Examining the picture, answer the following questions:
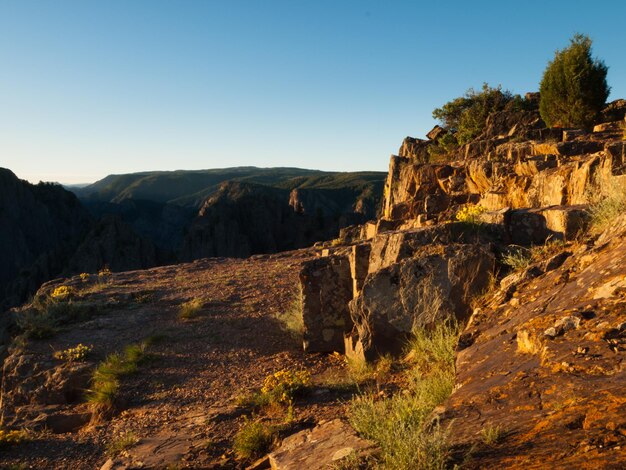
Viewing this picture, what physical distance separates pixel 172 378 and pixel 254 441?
4.22 metres

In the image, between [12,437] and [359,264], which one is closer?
[12,437]

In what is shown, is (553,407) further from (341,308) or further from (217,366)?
(217,366)

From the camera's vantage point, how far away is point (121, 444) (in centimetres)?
609

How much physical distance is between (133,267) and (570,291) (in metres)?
58.8

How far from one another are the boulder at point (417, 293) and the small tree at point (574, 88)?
14.9 m

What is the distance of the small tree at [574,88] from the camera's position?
724 inches

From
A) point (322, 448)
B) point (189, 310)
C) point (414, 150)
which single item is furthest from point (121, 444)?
point (414, 150)

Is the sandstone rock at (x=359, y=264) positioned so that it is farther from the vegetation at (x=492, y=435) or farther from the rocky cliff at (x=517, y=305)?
the vegetation at (x=492, y=435)

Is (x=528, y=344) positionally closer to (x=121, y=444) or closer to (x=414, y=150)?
(x=121, y=444)

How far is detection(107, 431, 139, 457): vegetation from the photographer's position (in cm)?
605

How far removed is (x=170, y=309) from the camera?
13.9m

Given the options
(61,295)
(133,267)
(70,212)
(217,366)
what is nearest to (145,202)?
(70,212)

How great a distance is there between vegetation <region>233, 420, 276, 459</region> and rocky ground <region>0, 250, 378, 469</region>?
125 mm

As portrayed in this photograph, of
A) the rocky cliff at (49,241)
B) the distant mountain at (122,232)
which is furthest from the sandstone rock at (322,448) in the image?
the distant mountain at (122,232)
